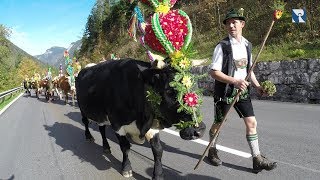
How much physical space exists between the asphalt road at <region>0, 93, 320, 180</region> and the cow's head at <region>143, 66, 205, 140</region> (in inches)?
43.1

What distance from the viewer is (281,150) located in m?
6.23

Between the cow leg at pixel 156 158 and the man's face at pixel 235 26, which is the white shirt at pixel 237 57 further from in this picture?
the cow leg at pixel 156 158

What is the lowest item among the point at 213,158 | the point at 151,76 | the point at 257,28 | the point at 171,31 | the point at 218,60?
the point at 213,158

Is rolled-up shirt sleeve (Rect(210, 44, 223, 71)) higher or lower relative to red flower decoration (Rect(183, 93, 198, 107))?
higher

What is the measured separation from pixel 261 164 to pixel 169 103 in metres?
1.47

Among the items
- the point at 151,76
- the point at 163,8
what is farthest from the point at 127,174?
the point at 163,8

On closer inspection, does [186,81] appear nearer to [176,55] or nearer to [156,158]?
[176,55]

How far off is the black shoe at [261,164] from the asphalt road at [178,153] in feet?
0.34

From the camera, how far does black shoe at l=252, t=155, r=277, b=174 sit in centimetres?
486

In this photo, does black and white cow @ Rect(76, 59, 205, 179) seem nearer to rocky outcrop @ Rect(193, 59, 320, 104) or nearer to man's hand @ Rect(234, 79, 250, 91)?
man's hand @ Rect(234, 79, 250, 91)

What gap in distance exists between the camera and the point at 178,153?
658cm

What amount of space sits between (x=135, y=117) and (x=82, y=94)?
7.74ft

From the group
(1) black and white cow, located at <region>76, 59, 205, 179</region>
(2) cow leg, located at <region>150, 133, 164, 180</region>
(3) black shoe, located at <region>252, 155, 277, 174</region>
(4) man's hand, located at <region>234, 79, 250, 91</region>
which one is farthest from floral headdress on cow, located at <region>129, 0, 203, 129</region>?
(3) black shoe, located at <region>252, 155, 277, 174</region>

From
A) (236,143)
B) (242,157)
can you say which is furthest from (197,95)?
(236,143)
